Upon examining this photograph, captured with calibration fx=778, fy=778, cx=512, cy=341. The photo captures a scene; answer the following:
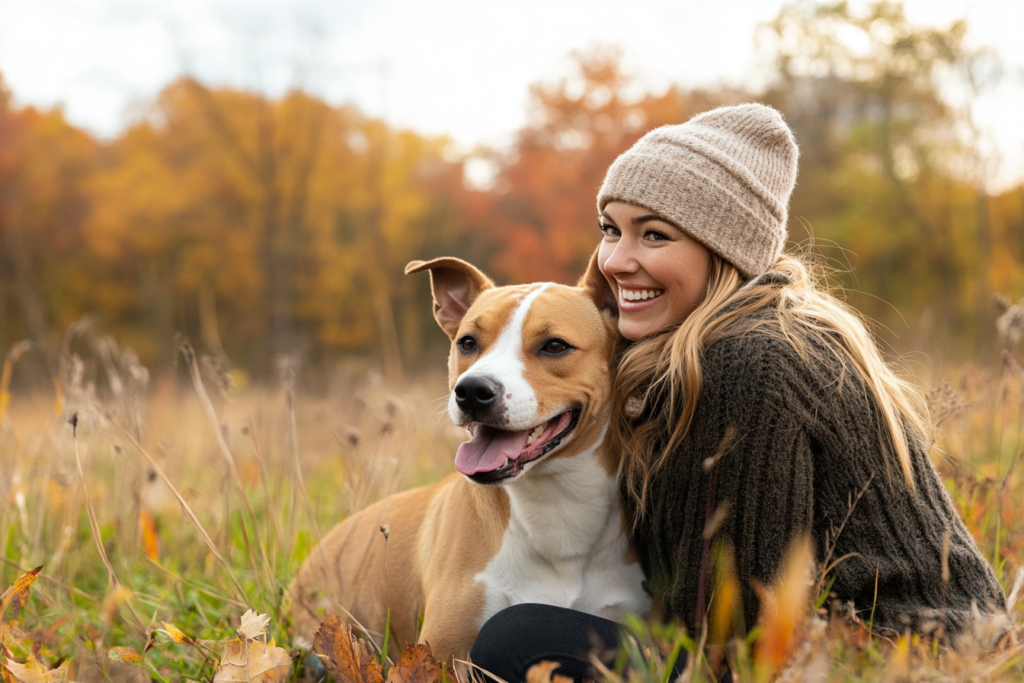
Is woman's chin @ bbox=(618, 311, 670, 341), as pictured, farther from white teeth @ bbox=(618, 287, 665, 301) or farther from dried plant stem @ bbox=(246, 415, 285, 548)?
dried plant stem @ bbox=(246, 415, 285, 548)

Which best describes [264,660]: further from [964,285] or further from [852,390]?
[964,285]

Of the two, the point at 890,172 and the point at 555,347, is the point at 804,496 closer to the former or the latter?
the point at 555,347

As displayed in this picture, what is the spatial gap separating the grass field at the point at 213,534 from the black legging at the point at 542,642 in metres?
0.15

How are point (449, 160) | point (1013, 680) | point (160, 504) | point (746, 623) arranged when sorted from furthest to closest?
point (449, 160)
point (160, 504)
point (746, 623)
point (1013, 680)

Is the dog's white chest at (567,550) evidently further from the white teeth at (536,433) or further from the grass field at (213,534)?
the grass field at (213,534)

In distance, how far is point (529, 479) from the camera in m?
3.04

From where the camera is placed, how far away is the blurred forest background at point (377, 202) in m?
21.6

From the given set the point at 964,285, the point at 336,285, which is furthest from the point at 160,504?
the point at 964,285

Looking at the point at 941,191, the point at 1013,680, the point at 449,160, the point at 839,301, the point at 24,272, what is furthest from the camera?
the point at 449,160

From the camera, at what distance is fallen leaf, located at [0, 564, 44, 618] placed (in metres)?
2.61

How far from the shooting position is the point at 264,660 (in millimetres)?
2596

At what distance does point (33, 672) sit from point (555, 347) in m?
2.09

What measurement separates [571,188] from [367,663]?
2007 centimetres

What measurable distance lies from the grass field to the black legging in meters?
0.15
